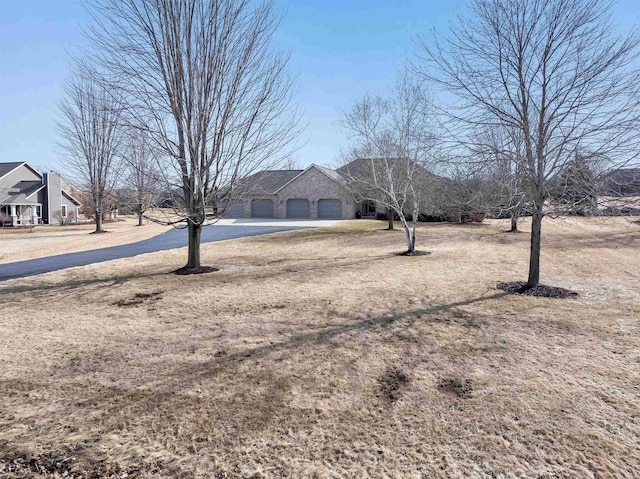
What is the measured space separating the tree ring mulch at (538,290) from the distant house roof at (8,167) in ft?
148

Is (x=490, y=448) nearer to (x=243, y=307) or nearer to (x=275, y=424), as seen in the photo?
(x=275, y=424)

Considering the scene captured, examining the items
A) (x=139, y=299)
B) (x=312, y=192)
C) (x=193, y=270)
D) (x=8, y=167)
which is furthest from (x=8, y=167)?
(x=139, y=299)

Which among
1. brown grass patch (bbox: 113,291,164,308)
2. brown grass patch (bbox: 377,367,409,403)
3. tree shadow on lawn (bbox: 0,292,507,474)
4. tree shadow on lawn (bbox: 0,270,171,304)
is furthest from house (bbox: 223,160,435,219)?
tree shadow on lawn (bbox: 0,292,507,474)

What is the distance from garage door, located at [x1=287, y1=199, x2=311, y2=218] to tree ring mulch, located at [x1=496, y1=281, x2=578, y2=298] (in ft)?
111

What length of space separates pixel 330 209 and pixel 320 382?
37.3 m

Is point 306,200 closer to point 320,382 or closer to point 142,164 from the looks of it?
point 142,164

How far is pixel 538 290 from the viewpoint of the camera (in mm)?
8172

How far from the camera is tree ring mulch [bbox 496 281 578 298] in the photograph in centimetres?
782

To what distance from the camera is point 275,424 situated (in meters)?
3.30

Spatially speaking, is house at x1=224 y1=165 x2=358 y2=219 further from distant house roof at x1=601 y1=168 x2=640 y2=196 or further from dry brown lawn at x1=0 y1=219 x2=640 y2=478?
dry brown lawn at x1=0 y1=219 x2=640 y2=478

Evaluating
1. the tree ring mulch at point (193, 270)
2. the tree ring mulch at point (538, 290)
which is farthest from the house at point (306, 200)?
the tree ring mulch at point (538, 290)

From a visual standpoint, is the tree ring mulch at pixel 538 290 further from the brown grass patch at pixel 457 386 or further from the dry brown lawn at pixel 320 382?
the brown grass patch at pixel 457 386

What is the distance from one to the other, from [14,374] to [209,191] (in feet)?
21.1

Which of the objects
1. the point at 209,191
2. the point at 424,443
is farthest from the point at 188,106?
the point at 424,443
